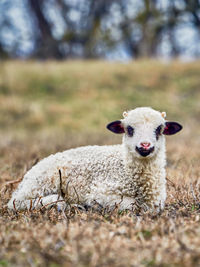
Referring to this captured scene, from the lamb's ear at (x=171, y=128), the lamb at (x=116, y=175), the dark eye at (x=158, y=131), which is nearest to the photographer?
the lamb at (x=116, y=175)

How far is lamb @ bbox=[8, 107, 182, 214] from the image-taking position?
12.1ft

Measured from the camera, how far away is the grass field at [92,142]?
8.05 ft

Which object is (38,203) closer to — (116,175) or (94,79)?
(116,175)

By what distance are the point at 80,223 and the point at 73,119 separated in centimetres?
947

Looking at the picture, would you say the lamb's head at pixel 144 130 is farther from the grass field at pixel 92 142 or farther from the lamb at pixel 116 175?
the grass field at pixel 92 142

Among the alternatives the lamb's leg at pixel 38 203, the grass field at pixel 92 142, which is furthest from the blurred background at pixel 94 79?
the lamb's leg at pixel 38 203

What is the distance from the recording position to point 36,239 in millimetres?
2701

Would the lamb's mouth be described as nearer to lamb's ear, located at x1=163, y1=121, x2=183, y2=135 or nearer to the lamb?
the lamb

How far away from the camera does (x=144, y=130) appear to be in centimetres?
371

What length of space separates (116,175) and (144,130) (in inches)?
21.3

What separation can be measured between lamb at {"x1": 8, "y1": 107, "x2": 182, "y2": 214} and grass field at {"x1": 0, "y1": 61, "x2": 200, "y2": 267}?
20 cm

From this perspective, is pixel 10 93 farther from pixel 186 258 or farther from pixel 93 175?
pixel 186 258

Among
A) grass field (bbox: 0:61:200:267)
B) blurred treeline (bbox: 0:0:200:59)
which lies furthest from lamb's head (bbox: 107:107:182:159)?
blurred treeline (bbox: 0:0:200:59)

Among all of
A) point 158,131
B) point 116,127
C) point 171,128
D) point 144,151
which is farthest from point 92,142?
point 144,151
